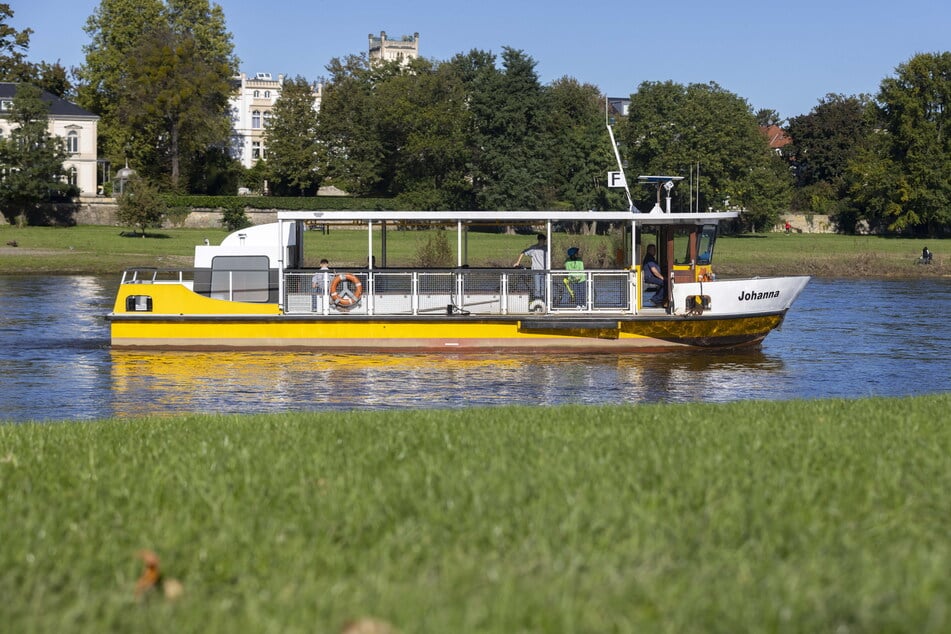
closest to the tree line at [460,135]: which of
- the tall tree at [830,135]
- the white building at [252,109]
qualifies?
the tall tree at [830,135]

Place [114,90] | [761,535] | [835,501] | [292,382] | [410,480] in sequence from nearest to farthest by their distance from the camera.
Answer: [761,535], [835,501], [410,480], [292,382], [114,90]

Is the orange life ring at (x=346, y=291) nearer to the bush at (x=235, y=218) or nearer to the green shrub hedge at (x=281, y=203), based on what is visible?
the bush at (x=235, y=218)

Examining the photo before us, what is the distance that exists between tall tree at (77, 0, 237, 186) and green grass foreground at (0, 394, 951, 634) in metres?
88.6

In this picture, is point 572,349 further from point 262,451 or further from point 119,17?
point 119,17

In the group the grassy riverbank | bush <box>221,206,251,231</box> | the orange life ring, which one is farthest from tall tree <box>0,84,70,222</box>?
the orange life ring

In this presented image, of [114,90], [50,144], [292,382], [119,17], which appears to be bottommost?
[292,382]

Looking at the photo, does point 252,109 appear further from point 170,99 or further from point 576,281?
point 576,281

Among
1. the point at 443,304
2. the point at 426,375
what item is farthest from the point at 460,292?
the point at 426,375

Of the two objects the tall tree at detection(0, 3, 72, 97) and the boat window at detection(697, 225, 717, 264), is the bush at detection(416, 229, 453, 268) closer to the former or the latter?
the boat window at detection(697, 225, 717, 264)

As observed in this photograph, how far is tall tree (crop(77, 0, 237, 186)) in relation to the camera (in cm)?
9356

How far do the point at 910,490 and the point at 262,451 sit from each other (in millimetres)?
4413

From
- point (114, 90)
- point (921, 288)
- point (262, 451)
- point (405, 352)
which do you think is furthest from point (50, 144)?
point (262, 451)

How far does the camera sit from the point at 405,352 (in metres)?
25.0

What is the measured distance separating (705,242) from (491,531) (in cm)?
2076
